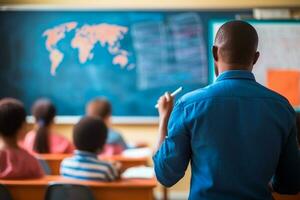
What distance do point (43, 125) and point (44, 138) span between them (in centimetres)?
13

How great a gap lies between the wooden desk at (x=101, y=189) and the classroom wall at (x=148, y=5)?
2571 mm

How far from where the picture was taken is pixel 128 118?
492 cm

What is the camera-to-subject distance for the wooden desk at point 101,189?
226cm

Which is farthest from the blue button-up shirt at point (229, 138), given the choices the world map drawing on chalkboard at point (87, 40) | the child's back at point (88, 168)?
the world map drawing on chalkboard at point (87, 40)

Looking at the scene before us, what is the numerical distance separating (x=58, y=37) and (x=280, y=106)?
387cm


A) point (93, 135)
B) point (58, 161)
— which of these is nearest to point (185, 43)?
point (58, 161)

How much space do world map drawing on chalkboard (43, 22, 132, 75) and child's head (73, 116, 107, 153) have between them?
2.30 metres

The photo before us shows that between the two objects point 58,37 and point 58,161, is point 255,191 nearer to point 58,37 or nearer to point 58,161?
point 58,161

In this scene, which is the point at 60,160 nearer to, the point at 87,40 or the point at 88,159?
the point at 88,159

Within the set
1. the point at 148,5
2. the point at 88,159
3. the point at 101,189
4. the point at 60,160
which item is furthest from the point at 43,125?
→ the point at 148,5

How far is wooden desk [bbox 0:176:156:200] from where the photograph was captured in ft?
7.40

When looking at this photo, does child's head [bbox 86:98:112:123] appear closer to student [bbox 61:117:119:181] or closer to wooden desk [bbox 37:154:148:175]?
wooden desk [bbox 37:154:148:175]

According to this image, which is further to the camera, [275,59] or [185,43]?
[185,43]

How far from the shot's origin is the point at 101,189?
7.48 ft
